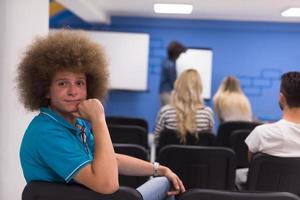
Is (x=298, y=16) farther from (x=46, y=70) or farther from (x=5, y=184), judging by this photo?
(x=46, y=70)

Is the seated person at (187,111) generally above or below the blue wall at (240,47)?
below

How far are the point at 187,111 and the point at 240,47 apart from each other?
4.53 m

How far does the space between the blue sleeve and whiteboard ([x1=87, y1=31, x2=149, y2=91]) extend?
6106mm

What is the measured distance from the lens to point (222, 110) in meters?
4.74

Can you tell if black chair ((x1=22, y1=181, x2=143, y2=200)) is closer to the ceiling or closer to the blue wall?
the ceiling

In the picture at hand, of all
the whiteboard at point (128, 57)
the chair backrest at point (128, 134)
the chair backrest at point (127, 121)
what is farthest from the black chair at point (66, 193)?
the whiteboard at point (128, 57)

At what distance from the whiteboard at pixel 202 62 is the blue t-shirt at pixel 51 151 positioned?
20.3 ft

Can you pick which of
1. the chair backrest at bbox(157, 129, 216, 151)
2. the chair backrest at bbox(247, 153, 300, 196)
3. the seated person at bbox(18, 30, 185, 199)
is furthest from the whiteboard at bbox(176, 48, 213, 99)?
the seated person at bbox(18, 30, 185, 199)

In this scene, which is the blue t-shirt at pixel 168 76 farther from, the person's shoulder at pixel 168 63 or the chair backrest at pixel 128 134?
the chair backrest at pixel 128 134

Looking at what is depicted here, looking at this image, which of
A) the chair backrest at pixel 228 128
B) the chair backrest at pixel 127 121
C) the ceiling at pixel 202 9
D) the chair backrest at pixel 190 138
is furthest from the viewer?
the ceiling at pixel 202 9

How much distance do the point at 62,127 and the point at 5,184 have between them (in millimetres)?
1706

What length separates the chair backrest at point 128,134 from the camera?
3.44 metres

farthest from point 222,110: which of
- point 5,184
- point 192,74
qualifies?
point 5,184

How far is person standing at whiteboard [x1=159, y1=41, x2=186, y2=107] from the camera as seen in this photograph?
6.77 m
